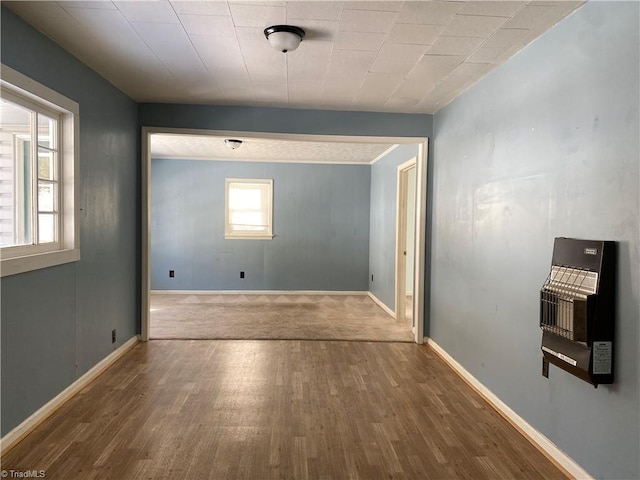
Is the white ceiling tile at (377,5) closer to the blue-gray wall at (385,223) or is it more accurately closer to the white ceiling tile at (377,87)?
the white ceiling tile at (377,87)

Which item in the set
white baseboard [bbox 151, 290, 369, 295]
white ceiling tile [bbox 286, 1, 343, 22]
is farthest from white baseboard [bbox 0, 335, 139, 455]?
white baseboard [bbox 151, 290, 369, 295]

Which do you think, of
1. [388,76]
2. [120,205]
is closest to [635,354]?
→ [388,76]

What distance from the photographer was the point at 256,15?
2.30 m

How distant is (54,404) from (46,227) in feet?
3.79

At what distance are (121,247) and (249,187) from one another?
3708 millimetres

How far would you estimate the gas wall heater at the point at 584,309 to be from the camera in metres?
1.90

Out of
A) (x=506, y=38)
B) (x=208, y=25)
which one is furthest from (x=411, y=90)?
(x=208, y=25)

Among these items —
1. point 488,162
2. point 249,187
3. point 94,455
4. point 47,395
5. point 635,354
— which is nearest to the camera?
point 635,354

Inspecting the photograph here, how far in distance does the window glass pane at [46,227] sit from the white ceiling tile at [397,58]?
2458mm

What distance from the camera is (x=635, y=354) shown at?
1787mm

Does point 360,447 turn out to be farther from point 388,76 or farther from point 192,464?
point 388,76

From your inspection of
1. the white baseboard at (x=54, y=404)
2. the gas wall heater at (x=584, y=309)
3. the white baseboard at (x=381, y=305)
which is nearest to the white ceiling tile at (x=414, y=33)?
the gas wall heater at (x=584, y=309)

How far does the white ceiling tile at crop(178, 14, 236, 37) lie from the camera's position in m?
2.33

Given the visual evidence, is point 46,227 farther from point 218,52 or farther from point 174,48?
point 218,52
